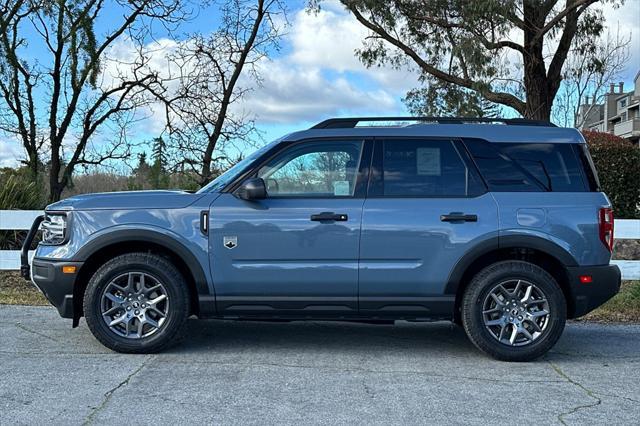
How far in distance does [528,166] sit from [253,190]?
2371mm

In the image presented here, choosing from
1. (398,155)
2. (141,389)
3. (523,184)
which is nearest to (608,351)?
(523,184)

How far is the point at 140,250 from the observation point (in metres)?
6.12

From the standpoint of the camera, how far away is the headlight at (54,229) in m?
6.04

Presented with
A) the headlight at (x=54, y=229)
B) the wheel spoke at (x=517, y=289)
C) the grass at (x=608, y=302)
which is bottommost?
the grass at (x=608, y=302)

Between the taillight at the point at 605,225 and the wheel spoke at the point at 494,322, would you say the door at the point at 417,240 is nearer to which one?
the wheel spoke at the point at 494,322

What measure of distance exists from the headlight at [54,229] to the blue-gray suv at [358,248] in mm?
19

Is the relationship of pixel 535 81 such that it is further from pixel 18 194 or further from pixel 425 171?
pixel 18 194

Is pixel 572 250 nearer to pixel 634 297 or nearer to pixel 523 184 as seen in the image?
pixel 523 184

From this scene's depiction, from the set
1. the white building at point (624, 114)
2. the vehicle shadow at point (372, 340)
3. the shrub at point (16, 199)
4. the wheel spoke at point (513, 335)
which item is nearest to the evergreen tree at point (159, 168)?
the shrub at point (16, 199)

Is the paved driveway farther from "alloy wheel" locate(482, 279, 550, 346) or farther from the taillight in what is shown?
the taillight

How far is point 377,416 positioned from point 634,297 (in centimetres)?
538

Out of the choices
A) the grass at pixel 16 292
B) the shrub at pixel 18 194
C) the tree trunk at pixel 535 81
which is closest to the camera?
the grass at pixel 16 292

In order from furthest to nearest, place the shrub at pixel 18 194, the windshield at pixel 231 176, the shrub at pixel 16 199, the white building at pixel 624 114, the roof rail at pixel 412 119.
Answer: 1. the white building at pixel 624 114
2. the shrub at pixel 18 194
3. the shrub at pixel 16 199
4. the roof rail at pixel 412 119
5. the windshield at pixel 231 176

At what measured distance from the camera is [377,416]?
4539 millimetres
